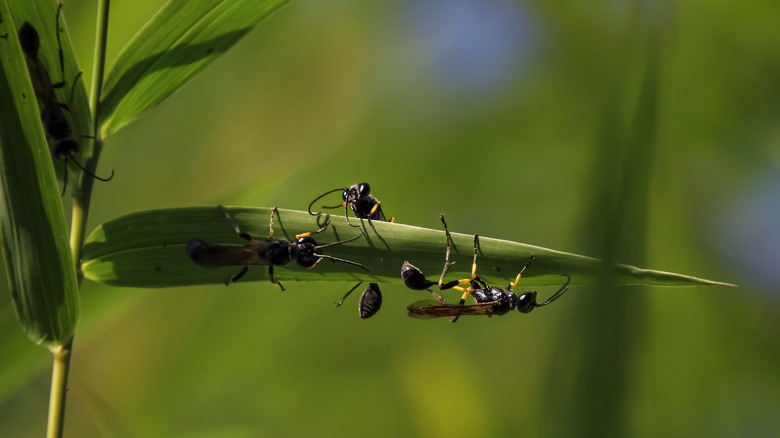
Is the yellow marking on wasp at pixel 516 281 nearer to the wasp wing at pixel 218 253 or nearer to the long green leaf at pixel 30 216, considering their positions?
the wasp wing at pixel 218 253

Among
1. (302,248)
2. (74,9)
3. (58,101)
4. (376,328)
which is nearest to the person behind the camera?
(58,101)

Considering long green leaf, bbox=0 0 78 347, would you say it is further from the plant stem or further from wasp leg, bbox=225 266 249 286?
wasp leg, bbox=225 266 249 286

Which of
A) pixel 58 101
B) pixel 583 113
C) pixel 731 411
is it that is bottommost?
pixel 731 411

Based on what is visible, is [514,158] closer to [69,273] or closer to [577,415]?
[69,273]

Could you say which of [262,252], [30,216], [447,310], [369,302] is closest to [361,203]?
[369,302]

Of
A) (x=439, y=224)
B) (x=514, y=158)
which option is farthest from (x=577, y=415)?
(x=514, y=158)

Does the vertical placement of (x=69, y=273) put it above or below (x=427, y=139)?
below

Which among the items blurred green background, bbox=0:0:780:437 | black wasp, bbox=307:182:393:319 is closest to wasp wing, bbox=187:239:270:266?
black wasp, bbox=307:182:393:319
